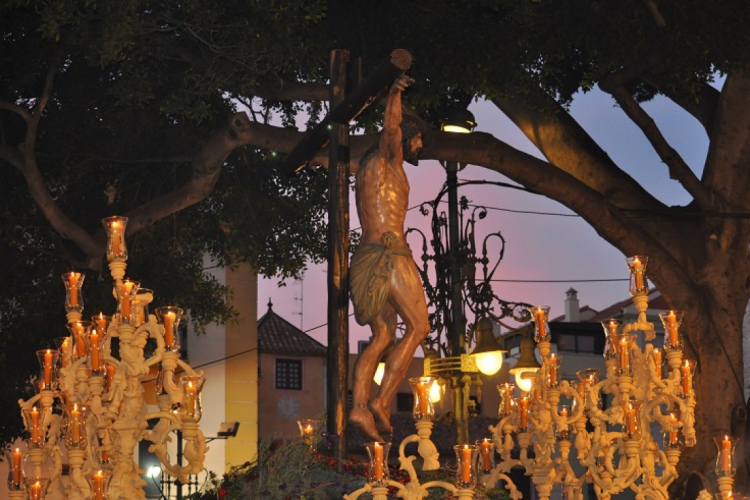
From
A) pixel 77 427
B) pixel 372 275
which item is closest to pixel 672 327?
pixel 372 275

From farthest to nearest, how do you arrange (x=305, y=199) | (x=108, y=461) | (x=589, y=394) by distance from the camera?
(x=305, y=199), (x=589, y=394), (x=108, y=461)

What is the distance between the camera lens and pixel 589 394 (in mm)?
11430

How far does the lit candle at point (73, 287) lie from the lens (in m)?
9.28

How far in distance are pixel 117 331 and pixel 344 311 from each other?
57.9 inches

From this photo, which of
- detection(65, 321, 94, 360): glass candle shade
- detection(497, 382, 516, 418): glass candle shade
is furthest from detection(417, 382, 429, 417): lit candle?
detection(497, 382, 516, 418): glass candle shade

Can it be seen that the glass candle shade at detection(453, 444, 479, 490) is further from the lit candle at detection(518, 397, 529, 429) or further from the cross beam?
the lit candle at detection(518, 397, 529, 429)

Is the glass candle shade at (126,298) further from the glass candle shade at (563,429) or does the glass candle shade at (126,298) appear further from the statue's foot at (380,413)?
the glass candle shade at (563,429)

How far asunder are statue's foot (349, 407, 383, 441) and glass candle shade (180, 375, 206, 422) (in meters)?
0.97

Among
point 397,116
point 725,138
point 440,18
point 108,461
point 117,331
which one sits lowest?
point 108,461

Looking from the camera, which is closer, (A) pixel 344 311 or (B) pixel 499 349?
(A) pixel 344 311

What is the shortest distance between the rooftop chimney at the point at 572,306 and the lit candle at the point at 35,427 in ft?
151

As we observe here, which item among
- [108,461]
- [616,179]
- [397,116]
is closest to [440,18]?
[616,179]

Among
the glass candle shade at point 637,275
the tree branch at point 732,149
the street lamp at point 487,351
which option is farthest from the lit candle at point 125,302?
the tree branch at point 732,149

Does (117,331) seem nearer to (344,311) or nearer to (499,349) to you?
(344,311)
